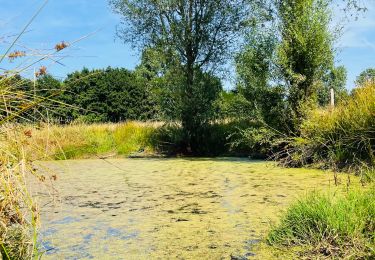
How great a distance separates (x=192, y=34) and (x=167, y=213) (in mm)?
9905

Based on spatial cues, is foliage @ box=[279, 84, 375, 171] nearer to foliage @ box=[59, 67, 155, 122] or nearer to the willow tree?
the willow tree

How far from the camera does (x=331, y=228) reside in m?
3.27

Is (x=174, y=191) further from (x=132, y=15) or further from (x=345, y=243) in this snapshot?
(x=132, y=15)

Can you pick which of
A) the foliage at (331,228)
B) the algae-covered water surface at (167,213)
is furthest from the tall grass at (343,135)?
the foliage at (331,228)

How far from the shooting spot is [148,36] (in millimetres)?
14641

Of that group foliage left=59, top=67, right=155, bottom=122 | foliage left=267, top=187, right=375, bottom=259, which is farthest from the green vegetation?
foliage left=59, top=67, right=155, bottom=122

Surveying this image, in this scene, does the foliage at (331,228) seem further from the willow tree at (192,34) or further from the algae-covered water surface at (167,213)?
the willow tree at (192,34)

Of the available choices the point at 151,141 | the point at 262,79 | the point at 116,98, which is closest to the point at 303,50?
the point at 262,79

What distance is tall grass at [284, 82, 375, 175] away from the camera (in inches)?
307

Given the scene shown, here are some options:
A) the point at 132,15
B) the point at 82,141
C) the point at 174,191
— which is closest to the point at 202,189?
the point at 174,191

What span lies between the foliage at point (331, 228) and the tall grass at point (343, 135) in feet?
12.7

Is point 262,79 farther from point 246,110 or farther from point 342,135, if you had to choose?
point 342,135

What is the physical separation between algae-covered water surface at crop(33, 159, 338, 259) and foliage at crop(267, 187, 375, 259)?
313 mm

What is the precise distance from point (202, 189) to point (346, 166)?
280 centimetres
